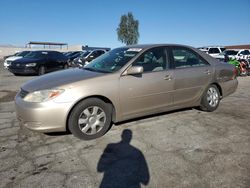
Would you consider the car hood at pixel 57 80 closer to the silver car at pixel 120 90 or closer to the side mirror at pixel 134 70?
the silver car at pixel 120 90

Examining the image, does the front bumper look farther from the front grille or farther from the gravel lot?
the gravel lot

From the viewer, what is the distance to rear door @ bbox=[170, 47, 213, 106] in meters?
4.84

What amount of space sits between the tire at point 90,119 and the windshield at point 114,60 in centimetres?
71

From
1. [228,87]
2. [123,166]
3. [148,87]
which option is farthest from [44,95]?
[228,87]

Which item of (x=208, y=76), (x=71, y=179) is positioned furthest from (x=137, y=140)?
(x=208, y=76)

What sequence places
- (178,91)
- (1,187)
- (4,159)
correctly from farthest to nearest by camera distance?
(178,91)
(4,159)
(1,187)

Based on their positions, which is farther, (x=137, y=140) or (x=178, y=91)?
(x=178, y=91)

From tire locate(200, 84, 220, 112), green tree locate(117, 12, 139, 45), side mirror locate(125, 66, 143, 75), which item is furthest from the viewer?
green tree locate(117, 12, 139, 45)

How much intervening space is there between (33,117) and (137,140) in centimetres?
164

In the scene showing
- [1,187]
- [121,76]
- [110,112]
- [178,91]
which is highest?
[121,76]

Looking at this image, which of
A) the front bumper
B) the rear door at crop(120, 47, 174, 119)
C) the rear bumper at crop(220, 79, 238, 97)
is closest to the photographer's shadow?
the rear door at crop(120, 47, 174, 119)

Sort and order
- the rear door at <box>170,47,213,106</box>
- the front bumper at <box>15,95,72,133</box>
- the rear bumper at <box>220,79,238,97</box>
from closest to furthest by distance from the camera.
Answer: the front bumper at <box>15,95,72,133</box> < the rear door at <box>170,47,213,106</box> < the rear bumper at <box>220,79,238,97</box>

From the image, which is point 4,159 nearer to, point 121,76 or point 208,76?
point 121,76

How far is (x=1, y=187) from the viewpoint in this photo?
2703mm
